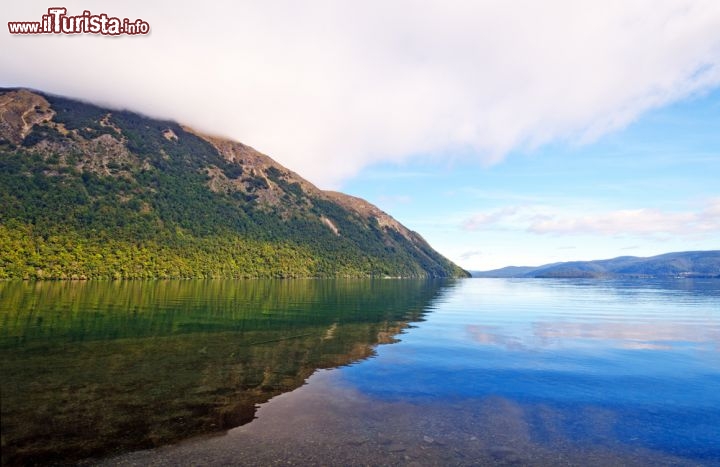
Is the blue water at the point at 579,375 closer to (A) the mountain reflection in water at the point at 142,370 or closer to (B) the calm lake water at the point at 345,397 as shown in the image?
(B) the calm lake water at the point at 345,397

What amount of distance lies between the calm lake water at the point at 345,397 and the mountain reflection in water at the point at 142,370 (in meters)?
0.10

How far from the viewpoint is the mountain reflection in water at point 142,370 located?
14758mm

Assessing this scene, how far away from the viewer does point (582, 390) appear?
22.6 meters

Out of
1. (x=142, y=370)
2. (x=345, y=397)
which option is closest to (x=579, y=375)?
(x=345, y=397)

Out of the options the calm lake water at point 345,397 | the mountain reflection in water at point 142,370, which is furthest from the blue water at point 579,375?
the mountain reflection in water at point 142,370

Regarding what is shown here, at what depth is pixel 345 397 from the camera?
20312mm

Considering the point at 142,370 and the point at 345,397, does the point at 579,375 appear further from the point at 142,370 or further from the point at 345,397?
the point at 142,370

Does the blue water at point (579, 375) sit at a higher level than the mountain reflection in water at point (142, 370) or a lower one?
lower

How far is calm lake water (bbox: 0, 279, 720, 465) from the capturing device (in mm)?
14016

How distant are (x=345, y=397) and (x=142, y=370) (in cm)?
1201

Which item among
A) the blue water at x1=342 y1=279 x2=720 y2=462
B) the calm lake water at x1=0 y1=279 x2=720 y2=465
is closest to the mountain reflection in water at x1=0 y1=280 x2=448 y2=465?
the calm lake water at x1=0 y1=279 x2=720 y2=465

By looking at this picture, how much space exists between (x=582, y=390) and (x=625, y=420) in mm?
4861

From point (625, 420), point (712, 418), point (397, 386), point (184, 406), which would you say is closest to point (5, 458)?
point (184, 406)

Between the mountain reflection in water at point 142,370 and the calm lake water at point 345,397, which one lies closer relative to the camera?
the calm lake water at point 345,397
